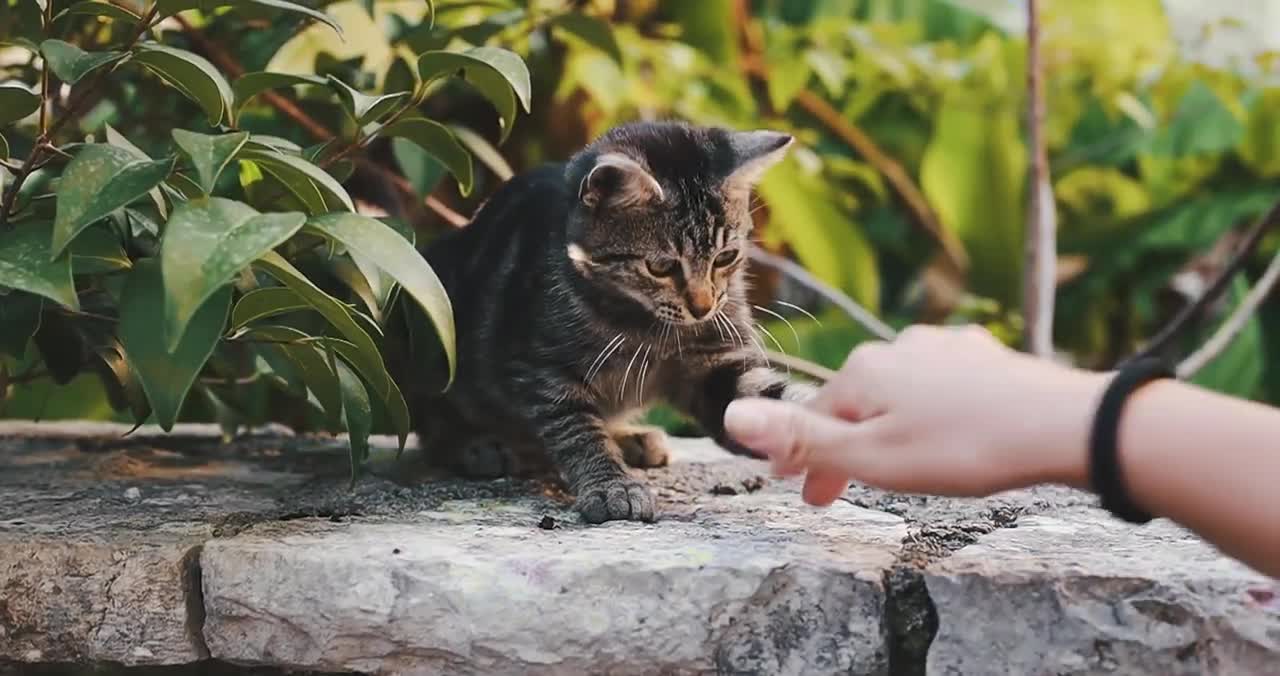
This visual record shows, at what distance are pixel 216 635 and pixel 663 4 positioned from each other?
293 centimetres

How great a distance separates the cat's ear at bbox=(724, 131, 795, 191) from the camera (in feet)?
6.06

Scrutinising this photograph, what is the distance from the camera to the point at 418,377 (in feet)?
6.41

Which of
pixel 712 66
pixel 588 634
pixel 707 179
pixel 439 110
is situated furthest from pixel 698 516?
pixel 712 66

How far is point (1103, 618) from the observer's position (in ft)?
3.98

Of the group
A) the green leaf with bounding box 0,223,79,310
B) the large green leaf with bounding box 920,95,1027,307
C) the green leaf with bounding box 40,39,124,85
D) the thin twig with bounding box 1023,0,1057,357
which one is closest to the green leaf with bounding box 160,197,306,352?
the green leaf with bounding box 0,223,79,310

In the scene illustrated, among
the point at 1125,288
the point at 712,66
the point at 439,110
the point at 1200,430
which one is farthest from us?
the point at 1125,288

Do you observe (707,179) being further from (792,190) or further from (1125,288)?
(1125,288)

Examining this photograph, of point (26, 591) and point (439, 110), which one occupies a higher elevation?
point (439, 110)

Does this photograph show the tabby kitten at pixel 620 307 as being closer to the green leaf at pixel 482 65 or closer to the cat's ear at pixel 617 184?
the cat's ear at pixel 617 184

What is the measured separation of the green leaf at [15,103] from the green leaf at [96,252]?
0.17 m

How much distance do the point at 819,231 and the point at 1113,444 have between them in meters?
3.00

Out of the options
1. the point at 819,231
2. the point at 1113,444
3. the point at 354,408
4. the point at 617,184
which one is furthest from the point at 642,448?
the point at 819,231

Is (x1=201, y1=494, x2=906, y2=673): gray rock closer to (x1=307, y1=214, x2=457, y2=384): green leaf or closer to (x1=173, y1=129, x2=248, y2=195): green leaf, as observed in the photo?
(x1=307, y1=214, x2=457, y2=384): green leaf

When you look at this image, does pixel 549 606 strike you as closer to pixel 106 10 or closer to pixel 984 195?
pixel 106 10
